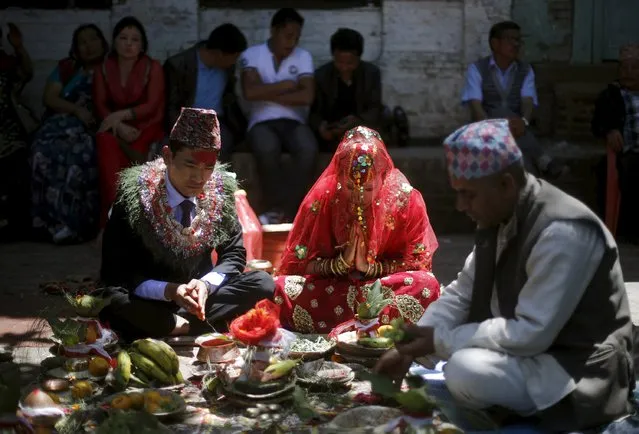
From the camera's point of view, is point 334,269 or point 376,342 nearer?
point 376,342

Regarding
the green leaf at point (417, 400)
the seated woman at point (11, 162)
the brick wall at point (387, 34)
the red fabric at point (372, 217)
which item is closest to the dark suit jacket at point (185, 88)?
the brick wall at point (387, 34)

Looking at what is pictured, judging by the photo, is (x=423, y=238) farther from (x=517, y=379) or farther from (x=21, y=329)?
(x=21, y=329)

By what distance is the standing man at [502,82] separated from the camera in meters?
9.12

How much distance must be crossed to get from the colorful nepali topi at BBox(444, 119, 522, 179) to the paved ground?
2.47 metres

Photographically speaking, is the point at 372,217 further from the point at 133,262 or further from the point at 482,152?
the point at 482,152

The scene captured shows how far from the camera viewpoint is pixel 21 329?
20.9 ft

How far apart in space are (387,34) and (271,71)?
1.57 m

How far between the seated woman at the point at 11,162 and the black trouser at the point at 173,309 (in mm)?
3350

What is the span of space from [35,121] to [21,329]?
3405 mm

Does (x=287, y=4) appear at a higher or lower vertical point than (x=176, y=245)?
higher

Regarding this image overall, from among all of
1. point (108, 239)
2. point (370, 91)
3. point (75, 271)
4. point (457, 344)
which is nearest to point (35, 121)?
point (75, 271)

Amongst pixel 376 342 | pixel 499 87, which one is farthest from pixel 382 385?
pixel 499 87

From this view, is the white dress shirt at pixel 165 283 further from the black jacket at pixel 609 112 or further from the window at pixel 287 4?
the window at pixel 287 4

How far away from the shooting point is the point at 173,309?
5.89 m
